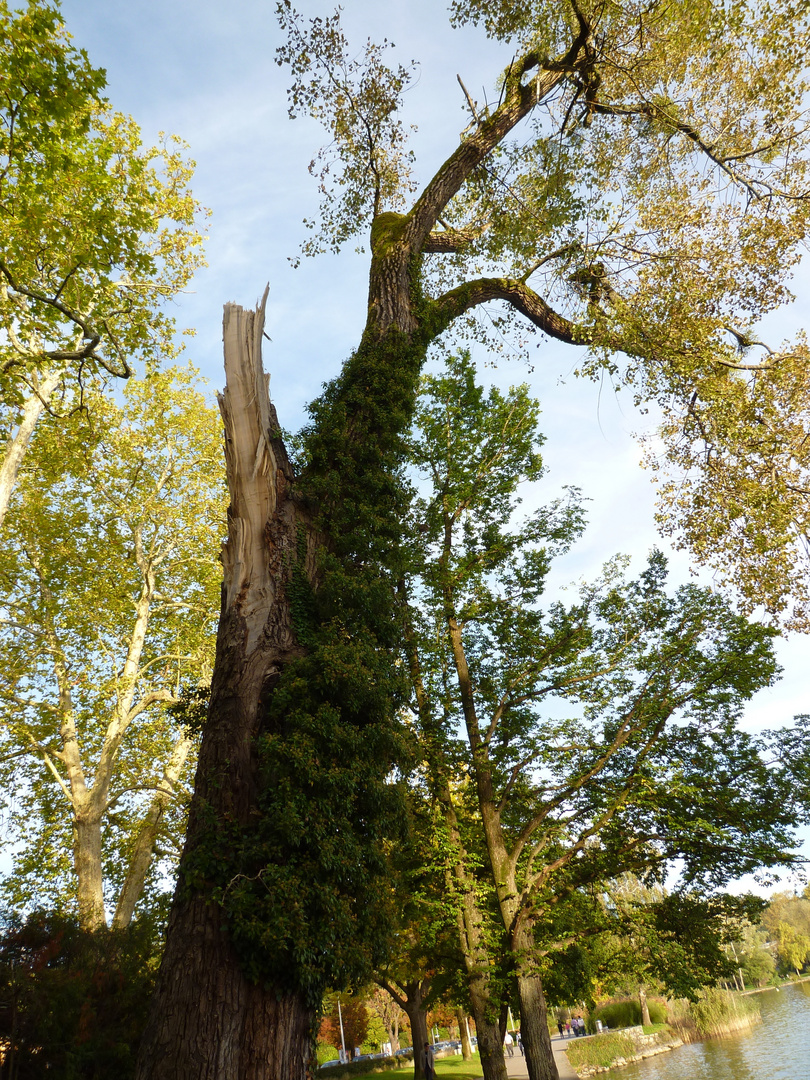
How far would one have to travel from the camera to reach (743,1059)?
64.6 feet

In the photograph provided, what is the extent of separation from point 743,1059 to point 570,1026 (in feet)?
82.0

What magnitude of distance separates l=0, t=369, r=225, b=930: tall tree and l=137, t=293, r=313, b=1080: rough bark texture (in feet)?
30.8

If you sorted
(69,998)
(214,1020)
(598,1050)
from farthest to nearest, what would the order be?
1. (598,1050)
2. (69,998)
3. (214,1020)

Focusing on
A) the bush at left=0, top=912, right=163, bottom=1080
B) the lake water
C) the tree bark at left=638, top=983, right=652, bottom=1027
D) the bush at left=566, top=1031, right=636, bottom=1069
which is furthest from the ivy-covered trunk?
the tree bark at left=638, top=983, right=652, bottom=1027

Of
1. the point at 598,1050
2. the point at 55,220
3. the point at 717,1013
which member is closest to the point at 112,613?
the point at 55,220

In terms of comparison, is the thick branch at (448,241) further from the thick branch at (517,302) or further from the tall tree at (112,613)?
the tall tree at (112,613)

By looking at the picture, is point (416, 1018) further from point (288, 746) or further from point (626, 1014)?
point (288, 746)

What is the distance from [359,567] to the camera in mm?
7520

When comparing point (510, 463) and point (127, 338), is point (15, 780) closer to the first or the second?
point (127, 338)

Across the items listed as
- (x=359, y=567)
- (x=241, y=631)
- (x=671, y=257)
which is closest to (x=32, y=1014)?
(x=241, y=631)

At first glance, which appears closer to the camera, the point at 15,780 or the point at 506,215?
the point at 506,215

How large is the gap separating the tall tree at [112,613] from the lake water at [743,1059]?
51.2 feet

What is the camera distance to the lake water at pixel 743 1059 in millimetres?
17062

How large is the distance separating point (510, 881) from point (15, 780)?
44.7 feet
